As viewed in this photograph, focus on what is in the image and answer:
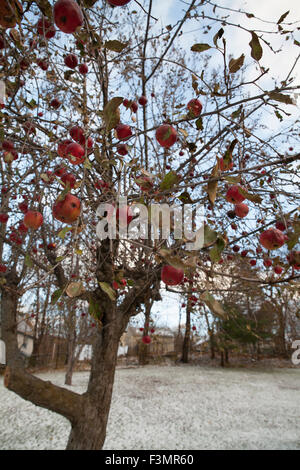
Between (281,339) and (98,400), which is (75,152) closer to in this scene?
(98,400)

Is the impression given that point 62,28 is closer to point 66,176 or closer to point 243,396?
point 66,176

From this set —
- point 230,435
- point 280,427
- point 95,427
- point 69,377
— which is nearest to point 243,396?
point 280,427

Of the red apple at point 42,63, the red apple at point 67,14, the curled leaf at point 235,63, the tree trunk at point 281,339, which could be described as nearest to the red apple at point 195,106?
the curled leaf at point 235,63

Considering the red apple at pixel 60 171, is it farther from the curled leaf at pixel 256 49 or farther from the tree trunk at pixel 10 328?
the tree trunk at pixel 10 328

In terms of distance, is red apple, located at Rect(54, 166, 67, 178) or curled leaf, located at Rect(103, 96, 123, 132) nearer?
curled leaf, located at Rect(103, 96, 123, 132)

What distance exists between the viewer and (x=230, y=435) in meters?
5.24

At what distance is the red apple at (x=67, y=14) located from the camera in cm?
95

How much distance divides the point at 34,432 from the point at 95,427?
11.6 ft

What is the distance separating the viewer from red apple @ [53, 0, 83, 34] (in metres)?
0.95

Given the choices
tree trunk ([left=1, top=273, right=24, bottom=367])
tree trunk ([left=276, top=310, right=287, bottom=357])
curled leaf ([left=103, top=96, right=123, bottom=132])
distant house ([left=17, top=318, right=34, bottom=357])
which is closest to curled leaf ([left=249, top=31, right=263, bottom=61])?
curled leaf ([left=103, top=96, right=123, bottom=132])

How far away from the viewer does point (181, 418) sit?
6.14 metres

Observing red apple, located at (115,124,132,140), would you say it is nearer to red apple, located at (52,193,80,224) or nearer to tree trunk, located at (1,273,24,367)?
red apple, located at (52,193,80,224)

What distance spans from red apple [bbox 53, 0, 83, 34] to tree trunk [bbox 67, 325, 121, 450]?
2.63m

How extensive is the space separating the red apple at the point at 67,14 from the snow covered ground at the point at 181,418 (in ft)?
18.5
